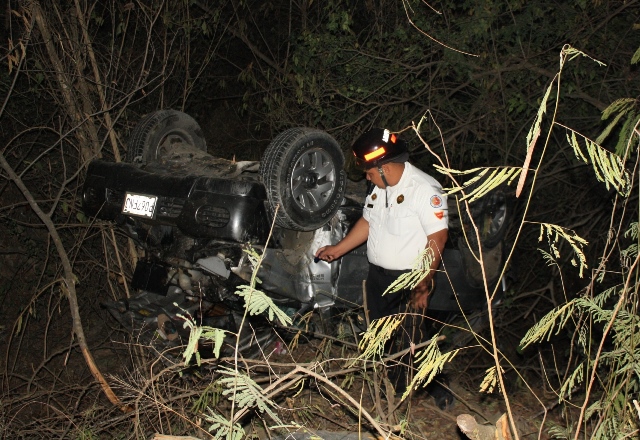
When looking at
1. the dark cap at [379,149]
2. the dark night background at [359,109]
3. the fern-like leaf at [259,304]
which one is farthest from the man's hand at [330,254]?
the fern-like leaf at [259,304]

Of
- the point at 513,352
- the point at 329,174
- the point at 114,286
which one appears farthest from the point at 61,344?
the point at 513,352

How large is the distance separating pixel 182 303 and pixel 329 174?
58.9 inches

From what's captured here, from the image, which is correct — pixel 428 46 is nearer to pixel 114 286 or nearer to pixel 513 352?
pixel 513 352

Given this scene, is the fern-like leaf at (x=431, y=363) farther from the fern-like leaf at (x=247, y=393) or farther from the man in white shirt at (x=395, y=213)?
the man in white shirt at (x=395, y=213)

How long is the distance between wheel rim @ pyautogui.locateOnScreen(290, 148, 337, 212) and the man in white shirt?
0.31 meters

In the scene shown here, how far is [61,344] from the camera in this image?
19.2ft

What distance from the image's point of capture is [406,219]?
409 centimetres

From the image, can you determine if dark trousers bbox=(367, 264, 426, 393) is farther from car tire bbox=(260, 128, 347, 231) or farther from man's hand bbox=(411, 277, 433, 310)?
car tire bbox=(260, 128, 347, 231)

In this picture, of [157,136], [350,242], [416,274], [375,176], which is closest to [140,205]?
[157,136]

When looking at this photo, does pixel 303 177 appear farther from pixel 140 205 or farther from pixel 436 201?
pixel 140 205

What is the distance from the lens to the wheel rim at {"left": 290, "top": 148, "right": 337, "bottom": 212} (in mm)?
4219

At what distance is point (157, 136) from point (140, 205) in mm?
685

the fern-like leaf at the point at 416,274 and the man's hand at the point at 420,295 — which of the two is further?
the man's hand at the point at 420,295

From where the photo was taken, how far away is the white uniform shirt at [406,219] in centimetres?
398
